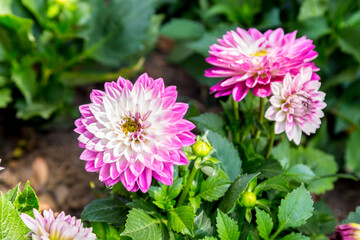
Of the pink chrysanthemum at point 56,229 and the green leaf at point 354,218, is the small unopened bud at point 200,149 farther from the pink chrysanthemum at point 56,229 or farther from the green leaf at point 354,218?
the green leaf at point 354,218

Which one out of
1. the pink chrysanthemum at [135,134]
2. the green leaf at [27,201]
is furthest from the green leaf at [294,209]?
the green leaf at [27,201]

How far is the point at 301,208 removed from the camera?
0.93 m

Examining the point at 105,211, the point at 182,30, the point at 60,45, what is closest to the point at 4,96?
the point at 60,45

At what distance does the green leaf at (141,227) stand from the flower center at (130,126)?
166 mm

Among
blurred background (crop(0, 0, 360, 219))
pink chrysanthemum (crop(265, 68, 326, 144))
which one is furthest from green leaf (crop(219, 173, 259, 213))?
blurred background (crop(0, 0, 360, 219))

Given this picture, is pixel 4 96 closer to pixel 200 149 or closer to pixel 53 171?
pixel 53 171

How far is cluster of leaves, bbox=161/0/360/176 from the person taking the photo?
1.68 m

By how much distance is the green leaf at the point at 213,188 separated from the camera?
3.06 ft

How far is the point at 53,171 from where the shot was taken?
1825mm

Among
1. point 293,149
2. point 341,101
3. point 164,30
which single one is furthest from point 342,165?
point 164,30

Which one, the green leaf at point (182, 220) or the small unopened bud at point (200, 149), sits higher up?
the small unopened bud at point (200, 149)

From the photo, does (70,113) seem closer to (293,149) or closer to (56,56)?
(56,56)

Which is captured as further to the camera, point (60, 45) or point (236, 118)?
point (60, 45)

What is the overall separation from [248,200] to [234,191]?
34 millimetres
